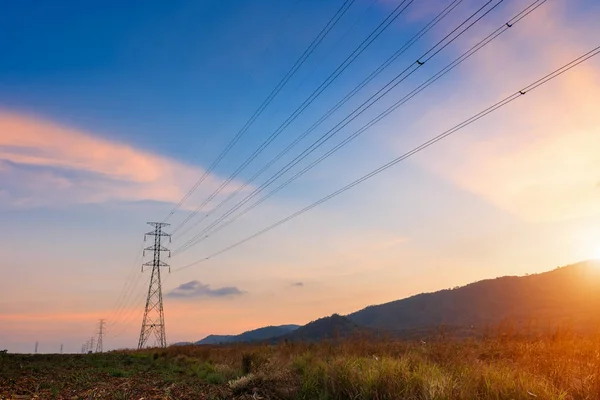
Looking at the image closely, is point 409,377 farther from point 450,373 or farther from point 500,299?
point 500,299

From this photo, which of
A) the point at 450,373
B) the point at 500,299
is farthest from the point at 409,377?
the point at 500,299

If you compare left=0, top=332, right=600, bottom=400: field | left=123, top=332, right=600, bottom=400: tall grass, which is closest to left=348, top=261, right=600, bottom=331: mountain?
left=0, top=332, right=600, bottom=400: field

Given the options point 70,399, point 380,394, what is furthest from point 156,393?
point 380,394

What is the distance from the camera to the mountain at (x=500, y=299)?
326 feet

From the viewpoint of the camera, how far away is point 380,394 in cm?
894

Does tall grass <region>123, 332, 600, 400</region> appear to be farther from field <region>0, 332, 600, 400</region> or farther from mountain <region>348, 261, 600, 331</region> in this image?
mountain <region>348, 261, 600, 331</region>

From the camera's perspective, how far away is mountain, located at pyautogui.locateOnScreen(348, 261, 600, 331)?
99250mm

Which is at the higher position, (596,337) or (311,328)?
(311,328)

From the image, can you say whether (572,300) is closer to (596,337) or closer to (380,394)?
(596,337)

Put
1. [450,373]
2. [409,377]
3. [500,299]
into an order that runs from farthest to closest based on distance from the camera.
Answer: [500,299] < [450,373] < [409,377]

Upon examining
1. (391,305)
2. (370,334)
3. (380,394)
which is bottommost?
(380,394)

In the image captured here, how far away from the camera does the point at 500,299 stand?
4626 inches

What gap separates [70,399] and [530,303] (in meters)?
113

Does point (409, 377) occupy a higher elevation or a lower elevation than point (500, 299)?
lower
